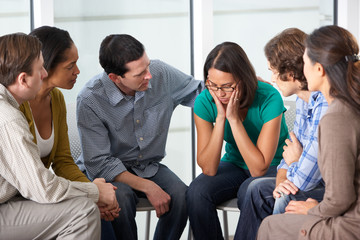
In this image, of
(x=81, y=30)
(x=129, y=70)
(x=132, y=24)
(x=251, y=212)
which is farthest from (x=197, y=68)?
(x=251, y=212)

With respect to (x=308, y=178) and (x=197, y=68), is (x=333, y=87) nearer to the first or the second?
(x=308, y=178)

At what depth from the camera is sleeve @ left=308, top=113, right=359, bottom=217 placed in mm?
1569

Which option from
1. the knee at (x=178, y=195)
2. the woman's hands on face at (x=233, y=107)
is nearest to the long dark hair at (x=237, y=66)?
the woman's hands on face at (x=233, y=107)

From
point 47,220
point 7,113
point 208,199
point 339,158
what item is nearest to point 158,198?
point 208,199

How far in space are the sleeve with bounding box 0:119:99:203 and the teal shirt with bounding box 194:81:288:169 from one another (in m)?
0.88

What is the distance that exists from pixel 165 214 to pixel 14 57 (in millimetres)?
1041

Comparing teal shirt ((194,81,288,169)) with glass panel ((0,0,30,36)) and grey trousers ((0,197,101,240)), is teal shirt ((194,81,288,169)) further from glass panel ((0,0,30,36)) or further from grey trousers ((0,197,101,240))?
glass panel ((0,0,30,36))

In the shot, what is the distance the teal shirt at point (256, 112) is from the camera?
7.82 feet

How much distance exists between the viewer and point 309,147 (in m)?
1.93

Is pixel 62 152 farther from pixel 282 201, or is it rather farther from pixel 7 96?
pixel 282 201

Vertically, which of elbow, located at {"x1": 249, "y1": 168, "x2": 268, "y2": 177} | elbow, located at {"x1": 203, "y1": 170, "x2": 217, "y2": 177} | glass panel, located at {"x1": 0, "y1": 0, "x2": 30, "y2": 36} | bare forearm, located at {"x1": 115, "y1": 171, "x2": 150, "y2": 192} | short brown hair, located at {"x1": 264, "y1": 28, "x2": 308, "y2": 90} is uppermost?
glass panel, located at {"x1": 0, "y1": 0, "x2": 30, "y2": 36}

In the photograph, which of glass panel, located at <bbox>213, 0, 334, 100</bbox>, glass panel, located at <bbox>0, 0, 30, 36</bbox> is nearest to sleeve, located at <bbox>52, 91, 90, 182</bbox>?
glass panel, located at <bbox>0, 0, 30, 36</bbox>

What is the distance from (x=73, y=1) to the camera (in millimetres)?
3100

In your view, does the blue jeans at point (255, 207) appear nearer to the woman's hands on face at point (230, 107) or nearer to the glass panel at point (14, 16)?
the woman's hands on face at point (230, 107)
